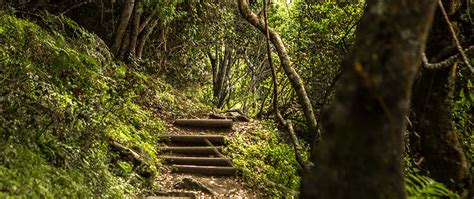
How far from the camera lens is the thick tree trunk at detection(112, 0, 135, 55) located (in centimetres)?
1172

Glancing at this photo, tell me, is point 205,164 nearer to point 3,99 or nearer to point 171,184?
point 171,184

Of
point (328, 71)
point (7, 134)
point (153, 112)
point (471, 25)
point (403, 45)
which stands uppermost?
point (328, 71)

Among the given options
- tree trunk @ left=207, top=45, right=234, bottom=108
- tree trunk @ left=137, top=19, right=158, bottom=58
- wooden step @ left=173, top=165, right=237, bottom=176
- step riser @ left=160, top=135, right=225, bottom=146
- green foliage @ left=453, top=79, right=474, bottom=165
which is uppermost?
tree trunk @ left=207, top=45, right=234, bottom=108

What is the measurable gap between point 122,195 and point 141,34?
7648 mm

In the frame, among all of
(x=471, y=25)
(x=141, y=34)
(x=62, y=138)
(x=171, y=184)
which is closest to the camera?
(x=471, y=25)

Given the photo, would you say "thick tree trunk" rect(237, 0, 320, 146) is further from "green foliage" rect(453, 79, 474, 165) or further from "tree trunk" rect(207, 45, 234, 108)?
"tree trunk" rect(207, 45, 234, 108)

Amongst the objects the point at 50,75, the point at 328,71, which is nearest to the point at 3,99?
the point at 50,75

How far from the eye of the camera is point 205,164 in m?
9.88

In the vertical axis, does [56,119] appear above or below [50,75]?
below

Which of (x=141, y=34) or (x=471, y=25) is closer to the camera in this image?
(x=471, y=25)

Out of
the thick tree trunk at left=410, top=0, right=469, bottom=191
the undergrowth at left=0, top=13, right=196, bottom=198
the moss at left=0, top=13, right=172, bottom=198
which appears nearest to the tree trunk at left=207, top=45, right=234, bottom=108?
the undergrowth at left=0, top=13, right=196, bottom=198

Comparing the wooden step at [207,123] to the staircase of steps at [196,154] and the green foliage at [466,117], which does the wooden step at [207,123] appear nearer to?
the staircase of steps at [196,154]

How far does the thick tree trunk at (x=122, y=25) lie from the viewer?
1172 cm

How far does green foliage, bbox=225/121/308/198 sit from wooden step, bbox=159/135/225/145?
0.95ft
